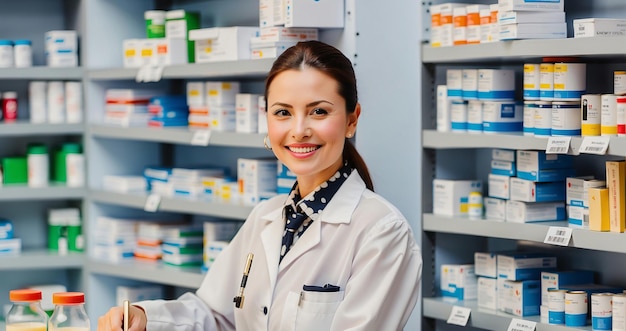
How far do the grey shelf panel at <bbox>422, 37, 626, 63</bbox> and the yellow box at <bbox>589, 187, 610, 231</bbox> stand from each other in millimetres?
478

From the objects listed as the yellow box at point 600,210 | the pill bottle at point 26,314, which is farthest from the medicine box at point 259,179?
the pill bottle at point 26,314

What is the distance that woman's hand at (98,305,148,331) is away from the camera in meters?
2.89

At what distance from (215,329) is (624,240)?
1394 millimetres

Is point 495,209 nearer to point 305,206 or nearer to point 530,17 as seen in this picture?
point 530,17

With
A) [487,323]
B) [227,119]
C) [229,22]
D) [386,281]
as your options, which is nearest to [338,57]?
[386,281]

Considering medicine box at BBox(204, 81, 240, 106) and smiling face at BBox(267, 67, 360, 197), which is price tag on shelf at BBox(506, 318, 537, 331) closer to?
smiling face at BBox(267, 67, 360, 197)

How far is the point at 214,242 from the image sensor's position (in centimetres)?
500

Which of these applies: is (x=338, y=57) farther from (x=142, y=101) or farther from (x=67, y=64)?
(x=67, y=64)

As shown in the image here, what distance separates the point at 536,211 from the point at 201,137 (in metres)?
1.69

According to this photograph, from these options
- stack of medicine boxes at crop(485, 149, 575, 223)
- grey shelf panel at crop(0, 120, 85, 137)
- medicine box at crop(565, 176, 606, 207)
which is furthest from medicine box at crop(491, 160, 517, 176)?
grey shelf panel at crop(0, 120, 85, 137)

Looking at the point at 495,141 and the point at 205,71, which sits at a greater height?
the point at 205,71

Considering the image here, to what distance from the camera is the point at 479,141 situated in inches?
154

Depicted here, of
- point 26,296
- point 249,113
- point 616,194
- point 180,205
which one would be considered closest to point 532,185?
point 616,194

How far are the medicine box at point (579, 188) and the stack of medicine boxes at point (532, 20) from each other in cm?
53
